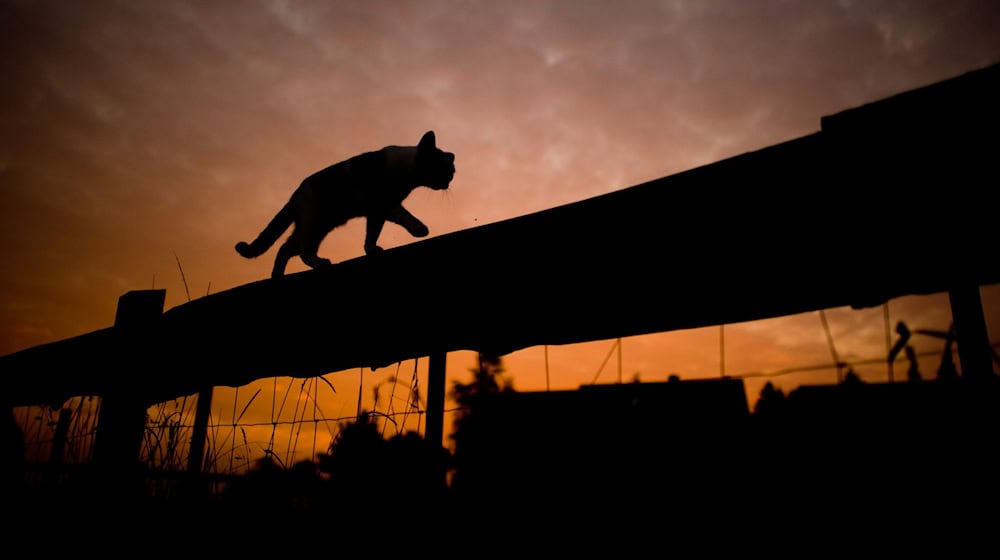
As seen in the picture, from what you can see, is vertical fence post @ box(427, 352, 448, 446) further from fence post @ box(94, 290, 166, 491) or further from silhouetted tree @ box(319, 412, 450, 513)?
fence post @ box(94, 290, 166, 491)

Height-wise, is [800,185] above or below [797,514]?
above

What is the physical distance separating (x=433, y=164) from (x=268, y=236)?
151 cm

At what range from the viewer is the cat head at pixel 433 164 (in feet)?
15.0

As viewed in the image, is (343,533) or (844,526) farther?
(343,533)

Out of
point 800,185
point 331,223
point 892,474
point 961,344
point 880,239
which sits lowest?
point 892,474

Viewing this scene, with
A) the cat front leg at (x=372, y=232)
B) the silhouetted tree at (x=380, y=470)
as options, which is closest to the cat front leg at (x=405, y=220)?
the cat front leg at (x=372, y=232)

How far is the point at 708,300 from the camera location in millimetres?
1138

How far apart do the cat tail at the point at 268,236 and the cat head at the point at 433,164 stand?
1.14 m

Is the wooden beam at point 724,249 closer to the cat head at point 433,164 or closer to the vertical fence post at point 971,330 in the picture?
the vertical fence post at point 971,330

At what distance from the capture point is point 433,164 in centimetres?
472

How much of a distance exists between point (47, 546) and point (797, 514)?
2.66m

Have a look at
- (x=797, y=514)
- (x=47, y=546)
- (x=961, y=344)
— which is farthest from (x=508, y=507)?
(x=47, y=546)

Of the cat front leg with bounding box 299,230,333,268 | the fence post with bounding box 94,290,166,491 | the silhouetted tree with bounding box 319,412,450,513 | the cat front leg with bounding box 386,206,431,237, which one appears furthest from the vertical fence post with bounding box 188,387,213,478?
the cat front leg with bounding box 386,206,431,237

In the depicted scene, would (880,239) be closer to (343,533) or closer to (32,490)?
(343,533)
